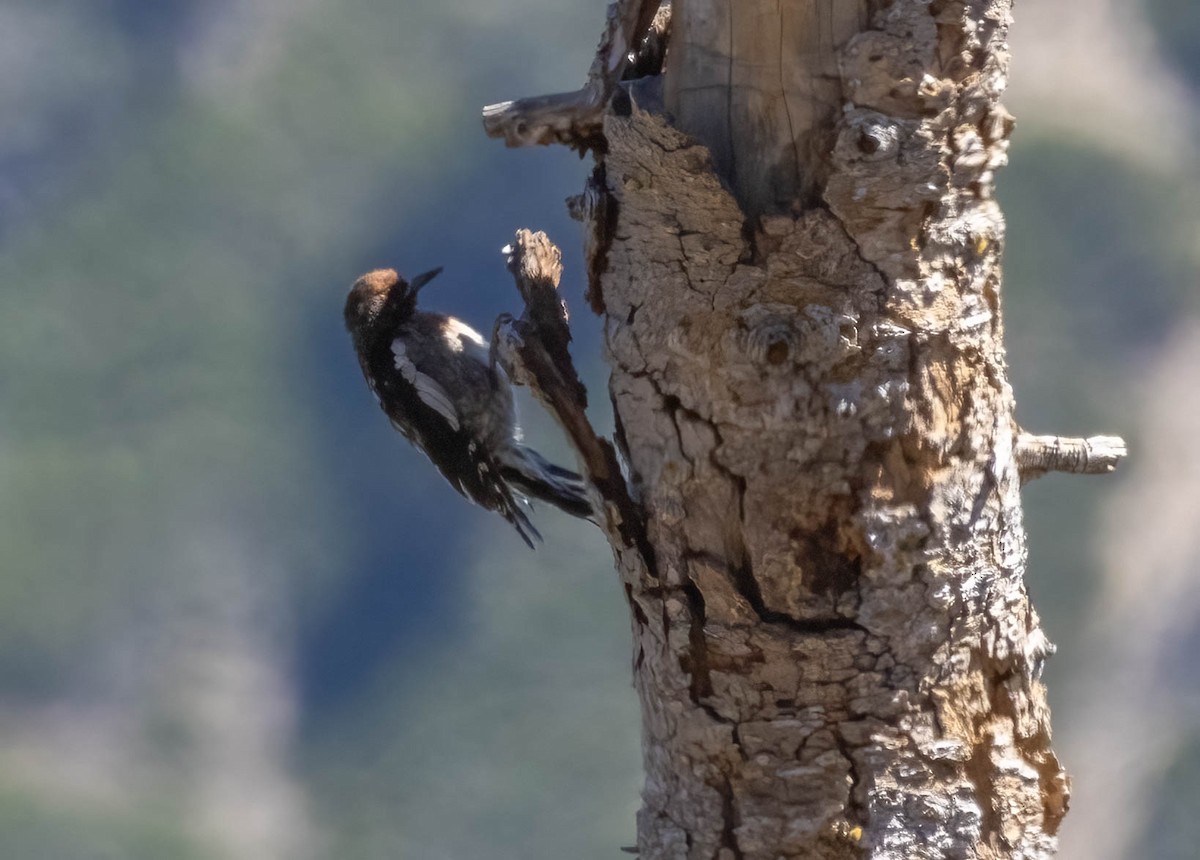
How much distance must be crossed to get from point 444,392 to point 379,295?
1.17 ft

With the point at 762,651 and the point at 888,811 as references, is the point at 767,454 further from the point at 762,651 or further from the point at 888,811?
the point at 888,811

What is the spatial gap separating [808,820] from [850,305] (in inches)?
27.4

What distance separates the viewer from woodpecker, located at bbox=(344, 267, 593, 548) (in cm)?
344

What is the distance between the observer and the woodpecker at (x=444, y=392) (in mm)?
3438

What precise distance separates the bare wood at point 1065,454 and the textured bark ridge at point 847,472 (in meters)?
0.20

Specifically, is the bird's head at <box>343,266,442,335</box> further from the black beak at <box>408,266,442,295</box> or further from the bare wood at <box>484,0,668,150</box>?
the bare wood at <box>484,0,668,150</box>

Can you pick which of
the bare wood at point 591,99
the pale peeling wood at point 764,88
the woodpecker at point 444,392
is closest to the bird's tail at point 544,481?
the woodpecker at point 444,392

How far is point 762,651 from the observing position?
5.16 feet

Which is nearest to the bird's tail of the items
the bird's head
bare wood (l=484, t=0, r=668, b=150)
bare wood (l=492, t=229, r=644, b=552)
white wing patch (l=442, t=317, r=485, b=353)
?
white wing patch (l=442, t=317, r=485, b=353)

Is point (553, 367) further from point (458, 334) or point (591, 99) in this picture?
point (458, 334)

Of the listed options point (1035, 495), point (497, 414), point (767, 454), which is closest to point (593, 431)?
point (767, 454)

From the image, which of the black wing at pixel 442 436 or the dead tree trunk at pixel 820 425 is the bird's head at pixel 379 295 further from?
the dead tree trunk at pixel 820 425

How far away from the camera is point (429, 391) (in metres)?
3.44

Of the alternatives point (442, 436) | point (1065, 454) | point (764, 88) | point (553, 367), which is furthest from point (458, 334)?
point (764, 88)
